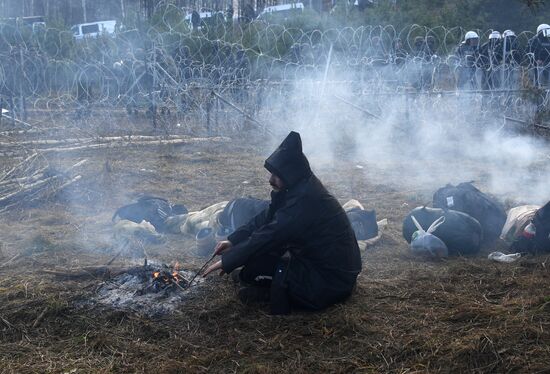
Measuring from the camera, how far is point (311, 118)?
13.1m

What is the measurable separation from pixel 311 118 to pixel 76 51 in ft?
18.1

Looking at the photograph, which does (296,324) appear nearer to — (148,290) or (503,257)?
(148,290)

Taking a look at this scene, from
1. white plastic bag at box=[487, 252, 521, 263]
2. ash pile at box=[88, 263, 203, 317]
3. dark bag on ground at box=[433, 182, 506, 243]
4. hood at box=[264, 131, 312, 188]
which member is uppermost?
hood at box=[264, 131, 312, 188]

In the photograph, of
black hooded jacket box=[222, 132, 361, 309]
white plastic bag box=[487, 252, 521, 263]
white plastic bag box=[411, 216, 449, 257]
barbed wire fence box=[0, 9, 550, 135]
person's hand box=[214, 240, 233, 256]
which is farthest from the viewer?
barbed wire fence box=[0, 9, 550, 135]

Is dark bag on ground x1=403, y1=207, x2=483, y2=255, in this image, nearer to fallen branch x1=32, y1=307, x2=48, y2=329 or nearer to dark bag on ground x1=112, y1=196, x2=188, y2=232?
dark bag on ground x1=112, y1=196, x2=188, y2=232

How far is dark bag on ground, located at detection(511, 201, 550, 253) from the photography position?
5.70 m

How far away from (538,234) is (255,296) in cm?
268

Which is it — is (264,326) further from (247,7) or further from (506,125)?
(247,7)

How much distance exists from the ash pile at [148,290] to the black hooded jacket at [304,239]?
1.81 ft

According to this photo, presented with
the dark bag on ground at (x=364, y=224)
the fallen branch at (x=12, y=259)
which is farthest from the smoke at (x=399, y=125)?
the fallen branch at (x=12, y=259)

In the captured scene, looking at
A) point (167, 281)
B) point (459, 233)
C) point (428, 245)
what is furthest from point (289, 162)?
point (459, 233)

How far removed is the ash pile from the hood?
114 cm

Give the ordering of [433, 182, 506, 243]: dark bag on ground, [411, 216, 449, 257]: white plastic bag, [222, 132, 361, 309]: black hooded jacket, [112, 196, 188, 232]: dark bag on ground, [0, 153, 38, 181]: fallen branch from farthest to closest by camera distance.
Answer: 1. [0, 153, 38, 181]: fallen branch
2. [112, 196, 188, 232]: dark bag on ground
3. [433, 182, 506, 243]: dark bag on ground
4. [411, 216, 449, 257]: white plastic bag
5. [222, 132, 361, 309]: black hooded jacket

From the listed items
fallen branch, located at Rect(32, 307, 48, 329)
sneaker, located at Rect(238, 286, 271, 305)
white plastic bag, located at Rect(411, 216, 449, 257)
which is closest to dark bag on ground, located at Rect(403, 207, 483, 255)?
white plastic bag, located at Rect(411, 216, 449, 257)
